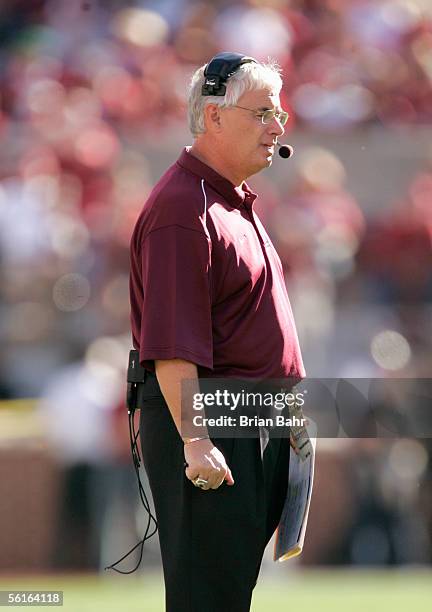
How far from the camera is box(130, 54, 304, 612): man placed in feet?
7.71

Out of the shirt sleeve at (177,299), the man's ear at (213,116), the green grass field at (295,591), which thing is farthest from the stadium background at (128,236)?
the man's ear at (213,116)

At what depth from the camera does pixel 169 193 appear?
95.3 inches

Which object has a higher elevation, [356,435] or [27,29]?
[27,29]

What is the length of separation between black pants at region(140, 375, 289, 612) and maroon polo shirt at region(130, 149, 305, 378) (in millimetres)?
152

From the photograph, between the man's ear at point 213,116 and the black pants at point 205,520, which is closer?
the black pants at point 205,520

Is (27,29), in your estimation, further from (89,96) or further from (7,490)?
(7,490)

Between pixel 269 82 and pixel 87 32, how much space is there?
10.3ft

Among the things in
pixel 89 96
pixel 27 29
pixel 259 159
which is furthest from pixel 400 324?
pixel 259 159

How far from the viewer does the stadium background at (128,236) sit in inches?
187
